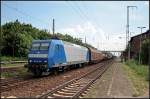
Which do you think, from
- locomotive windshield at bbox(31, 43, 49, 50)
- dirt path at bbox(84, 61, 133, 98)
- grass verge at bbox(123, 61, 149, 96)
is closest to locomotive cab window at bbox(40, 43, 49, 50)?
locomotive windshield at bbox(31, 43, 49, 50)

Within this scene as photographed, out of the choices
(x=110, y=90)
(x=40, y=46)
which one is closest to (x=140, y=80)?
(x=110, y=90)

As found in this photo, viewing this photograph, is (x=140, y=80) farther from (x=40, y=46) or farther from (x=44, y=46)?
(x=40, y=46)

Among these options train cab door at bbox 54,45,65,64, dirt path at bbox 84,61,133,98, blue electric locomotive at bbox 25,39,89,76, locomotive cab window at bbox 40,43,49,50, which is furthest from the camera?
train cab door at bbox 54,45,65,64

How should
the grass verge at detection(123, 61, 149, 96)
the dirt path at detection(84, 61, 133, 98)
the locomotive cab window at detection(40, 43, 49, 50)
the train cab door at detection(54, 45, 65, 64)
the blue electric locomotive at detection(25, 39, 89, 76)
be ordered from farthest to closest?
the train cab door at detection(54, 45, 65, 64)
the locomotive cab window at detection(40, 43, 49, 50)
the blue electric locomotive at detection(25, 39, 89, 76)
the grass verge at detection(123, 61, 149, 96)
the dirt path at detection(84, 61, 133, 98)

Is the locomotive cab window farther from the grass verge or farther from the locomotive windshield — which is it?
the grass verge

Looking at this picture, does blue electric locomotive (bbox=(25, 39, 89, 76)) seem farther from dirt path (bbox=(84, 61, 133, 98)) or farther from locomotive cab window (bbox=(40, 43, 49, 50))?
dirt path (bbox=(84, 61, 133, 98))

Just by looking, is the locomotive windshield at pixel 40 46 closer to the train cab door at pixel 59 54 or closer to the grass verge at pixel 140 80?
the train cab door at pixel 59 54

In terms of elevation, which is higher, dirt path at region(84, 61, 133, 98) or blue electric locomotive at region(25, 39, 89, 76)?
blue electric locomotive at region(25, 39, 89, 76)

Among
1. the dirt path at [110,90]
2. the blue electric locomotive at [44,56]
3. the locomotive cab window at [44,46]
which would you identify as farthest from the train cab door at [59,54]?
the dirt path at [110,90]

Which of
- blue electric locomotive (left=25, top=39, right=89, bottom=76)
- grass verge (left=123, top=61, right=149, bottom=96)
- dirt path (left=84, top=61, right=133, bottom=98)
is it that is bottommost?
dirt path (left=84, top=61, right=133, bottom=98)

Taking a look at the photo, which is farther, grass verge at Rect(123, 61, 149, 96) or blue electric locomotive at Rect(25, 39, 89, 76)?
blue electric locomotive at Rect(25, 39, 89, 76)

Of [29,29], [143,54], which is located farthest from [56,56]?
[29,29]

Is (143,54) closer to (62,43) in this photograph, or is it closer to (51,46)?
(62,43)

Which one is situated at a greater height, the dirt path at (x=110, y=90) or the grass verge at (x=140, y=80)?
the grass verge at (x=140, y=80)
